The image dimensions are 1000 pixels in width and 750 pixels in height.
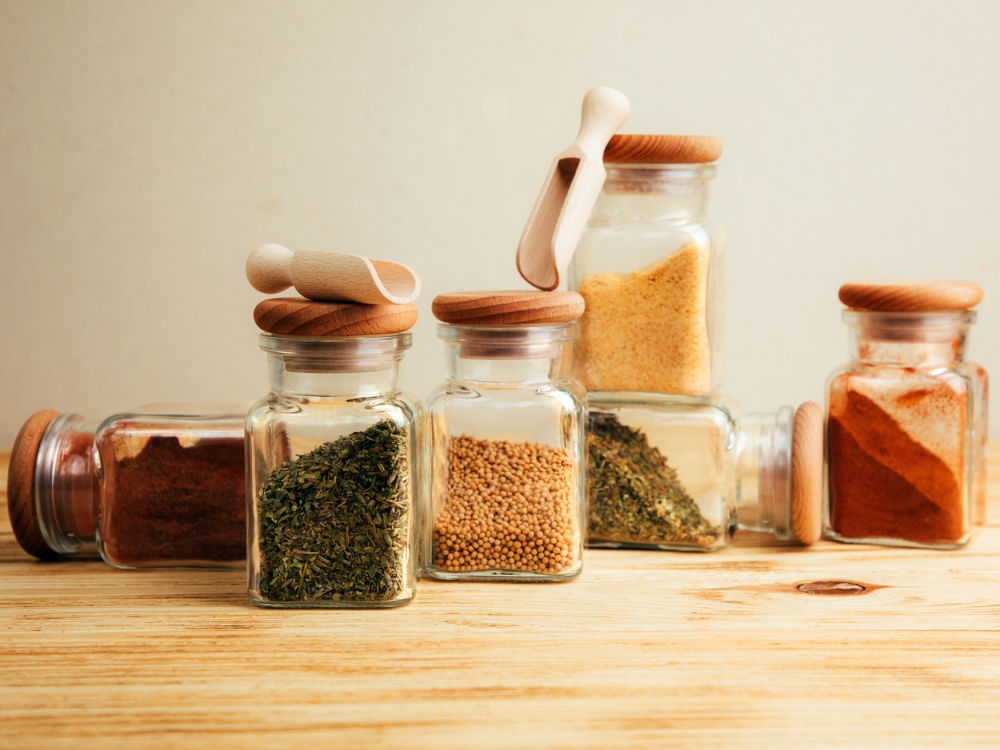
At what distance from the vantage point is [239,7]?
1.18 metres

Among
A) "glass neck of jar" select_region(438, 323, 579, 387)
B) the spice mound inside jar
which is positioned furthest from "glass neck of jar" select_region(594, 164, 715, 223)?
the spice mound inside jar

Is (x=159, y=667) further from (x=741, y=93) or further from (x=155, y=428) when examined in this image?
(x=741, y=93)

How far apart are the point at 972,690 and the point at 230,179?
106 centimetres

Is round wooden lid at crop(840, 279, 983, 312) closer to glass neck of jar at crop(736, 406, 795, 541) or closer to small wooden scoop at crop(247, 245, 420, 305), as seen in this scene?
glass neck of jar at crop(736, 406, 795, 541)

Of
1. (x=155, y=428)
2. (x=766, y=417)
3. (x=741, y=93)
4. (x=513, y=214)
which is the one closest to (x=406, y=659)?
(x=155, y=428)

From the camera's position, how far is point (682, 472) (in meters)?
0.79

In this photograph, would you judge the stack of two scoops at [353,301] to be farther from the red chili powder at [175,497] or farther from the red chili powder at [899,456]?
the red chili powder at [899,456]

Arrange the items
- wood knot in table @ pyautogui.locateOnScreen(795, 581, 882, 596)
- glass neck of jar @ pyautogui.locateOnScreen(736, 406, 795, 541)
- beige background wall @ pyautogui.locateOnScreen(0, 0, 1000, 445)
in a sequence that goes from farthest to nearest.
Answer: beige background wall @ pyautogui.locateOnScreen(0, 0, 1000, 445)
glass neck of jar @ pyautogui.locateOnScreen(736, 406, 795, 541)
wood knot in table @ pyautogui.locateOnScreen(795, 581, 882, 596)

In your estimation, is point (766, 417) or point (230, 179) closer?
point (766, 417)

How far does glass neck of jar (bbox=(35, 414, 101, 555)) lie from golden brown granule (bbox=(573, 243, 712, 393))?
45 centimetres

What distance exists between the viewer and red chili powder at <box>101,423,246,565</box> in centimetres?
73

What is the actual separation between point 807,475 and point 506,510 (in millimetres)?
278

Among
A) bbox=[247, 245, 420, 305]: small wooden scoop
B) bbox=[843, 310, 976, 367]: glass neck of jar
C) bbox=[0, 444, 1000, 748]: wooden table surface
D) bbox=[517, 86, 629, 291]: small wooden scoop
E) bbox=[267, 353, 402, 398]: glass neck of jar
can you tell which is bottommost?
bbox=[0, 444, 1000, 748]: wooden table surface

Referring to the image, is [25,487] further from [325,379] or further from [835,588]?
[835,588]
